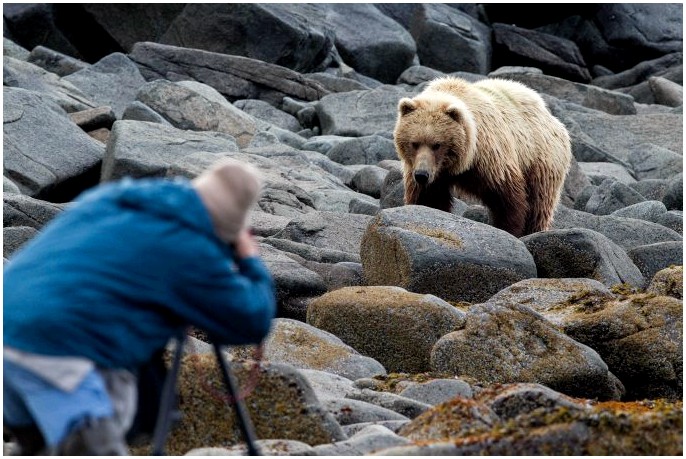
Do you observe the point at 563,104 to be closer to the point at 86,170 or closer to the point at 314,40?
the point at 314,40

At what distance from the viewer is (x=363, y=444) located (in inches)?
171

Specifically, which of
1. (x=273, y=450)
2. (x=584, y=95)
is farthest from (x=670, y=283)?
(x=584, y=95)

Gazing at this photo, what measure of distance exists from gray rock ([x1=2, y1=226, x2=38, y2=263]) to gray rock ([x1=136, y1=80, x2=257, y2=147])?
8.47m

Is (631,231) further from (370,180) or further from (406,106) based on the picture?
(370,180)

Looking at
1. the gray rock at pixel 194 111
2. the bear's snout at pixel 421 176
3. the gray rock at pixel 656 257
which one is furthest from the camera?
the gray rock at pixel 194 111

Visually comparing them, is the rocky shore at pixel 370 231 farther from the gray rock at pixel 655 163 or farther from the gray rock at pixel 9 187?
the gray rock at pixel 9 187

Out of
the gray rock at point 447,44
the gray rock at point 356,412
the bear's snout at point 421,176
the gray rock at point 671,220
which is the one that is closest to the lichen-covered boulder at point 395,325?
the gray rock at point 356,412

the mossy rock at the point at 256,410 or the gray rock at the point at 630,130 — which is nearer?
the mossy rock at the point at 256,410

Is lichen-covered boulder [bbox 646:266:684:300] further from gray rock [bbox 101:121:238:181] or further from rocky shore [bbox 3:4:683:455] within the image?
gray rock [bbox 101:121:238:181]

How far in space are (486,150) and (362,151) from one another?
6230 millimetres

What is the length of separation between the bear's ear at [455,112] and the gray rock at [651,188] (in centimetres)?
524

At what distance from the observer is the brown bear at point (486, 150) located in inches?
436

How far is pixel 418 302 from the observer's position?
7.13m

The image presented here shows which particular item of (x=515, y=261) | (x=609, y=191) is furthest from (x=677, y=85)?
(x=515, y=261)
